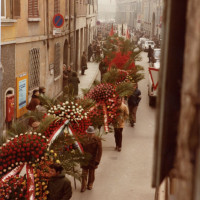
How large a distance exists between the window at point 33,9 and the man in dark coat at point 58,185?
8.59 m

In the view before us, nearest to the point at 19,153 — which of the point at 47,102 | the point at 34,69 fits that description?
the point at 47,102

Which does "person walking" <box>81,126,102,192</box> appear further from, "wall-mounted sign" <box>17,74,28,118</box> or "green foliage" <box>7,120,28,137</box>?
"wall-mounted sign" <box>17,74,28,118</box>

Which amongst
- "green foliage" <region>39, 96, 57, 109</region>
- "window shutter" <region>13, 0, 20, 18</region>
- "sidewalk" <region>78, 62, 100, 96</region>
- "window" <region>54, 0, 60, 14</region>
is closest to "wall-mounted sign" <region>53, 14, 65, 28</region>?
"window" <region>54, 0, 60, 14</region>

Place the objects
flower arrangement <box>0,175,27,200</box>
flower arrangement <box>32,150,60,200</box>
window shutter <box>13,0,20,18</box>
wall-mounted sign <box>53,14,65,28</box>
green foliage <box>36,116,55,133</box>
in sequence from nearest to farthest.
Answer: flower arrangement <box>0,175,27,200</box>
flower arrangement <box>32,150,60,200</box>
green foliage <box>36,116,55,133</box>
window shutter <box>13,0,20,18</box>
wall-mounted sign <box>53,14,65,28</box>

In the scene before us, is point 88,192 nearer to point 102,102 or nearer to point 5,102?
point 102,102

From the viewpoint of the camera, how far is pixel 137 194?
26.3 ft

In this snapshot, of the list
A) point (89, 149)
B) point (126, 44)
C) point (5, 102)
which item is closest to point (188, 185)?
point (89, 149)

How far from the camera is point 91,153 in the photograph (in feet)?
25.2

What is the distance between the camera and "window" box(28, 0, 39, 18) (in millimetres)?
13273

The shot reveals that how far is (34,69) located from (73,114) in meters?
7.11

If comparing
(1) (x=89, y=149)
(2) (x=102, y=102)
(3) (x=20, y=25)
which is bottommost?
(1) (x=89, y=149)

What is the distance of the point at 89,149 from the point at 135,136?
4746 millimetres

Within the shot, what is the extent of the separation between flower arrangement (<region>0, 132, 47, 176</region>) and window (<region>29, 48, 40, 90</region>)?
840 centimetres

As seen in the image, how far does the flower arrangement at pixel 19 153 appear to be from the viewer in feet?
16.9
